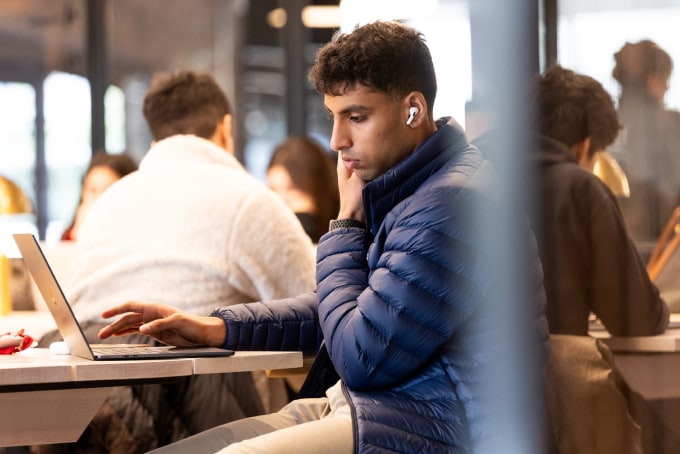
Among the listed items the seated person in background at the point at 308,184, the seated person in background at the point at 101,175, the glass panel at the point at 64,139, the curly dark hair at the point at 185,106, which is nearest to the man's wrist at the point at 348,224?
the curly dark hair at the point at 185,106

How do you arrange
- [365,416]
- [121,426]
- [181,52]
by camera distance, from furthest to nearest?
[181,52] < [121,426] < [365,416]

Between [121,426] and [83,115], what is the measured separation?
6.61 meters

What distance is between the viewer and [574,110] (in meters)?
2.17

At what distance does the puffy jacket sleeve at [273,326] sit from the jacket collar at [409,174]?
0.42 metres

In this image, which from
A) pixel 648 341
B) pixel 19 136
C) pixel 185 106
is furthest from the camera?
pixel 19 136

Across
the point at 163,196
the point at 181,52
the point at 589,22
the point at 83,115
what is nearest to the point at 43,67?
the point at 83,115

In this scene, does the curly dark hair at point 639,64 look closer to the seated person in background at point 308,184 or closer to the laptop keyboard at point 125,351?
the laptop keyboard at point 125,351

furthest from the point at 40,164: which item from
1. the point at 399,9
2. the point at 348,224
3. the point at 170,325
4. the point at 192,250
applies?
the point at 348,224

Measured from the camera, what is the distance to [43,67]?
905cm

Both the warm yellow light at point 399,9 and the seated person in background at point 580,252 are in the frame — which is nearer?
the seated person in background at point 580,252

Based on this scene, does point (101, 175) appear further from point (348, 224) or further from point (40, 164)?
point (348, 224)

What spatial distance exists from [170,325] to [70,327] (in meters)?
0.20

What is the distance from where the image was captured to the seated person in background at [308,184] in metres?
5.13

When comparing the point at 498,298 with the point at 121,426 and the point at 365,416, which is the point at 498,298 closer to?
the point at 365,416
